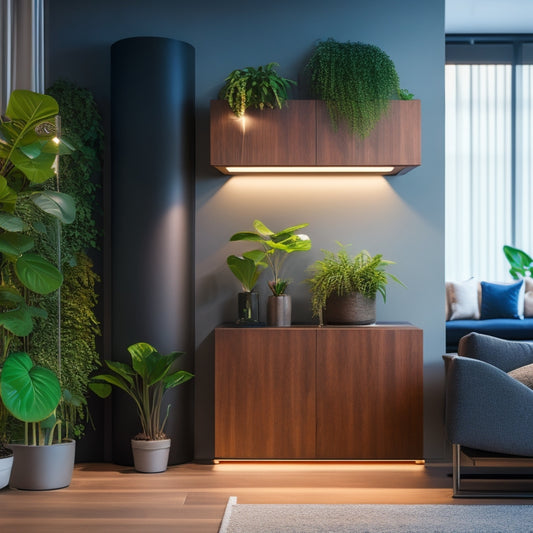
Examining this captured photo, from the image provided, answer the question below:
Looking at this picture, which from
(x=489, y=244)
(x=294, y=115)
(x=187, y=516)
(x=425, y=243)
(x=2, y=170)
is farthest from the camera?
(x=489, y=244)

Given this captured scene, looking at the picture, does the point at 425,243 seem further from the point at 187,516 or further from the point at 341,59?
the point at 187,516

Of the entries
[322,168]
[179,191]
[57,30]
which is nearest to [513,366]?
[322,168]

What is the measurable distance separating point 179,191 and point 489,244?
13.5 ft

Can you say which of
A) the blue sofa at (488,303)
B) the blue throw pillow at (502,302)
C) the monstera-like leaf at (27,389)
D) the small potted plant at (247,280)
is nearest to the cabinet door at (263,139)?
the small potted plant at (247,280)

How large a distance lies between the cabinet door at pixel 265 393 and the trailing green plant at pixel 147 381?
27cm

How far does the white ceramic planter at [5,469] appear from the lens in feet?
12.2

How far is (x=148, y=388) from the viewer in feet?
13.9

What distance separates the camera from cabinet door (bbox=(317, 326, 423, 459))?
4.26m

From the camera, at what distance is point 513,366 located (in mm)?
3945

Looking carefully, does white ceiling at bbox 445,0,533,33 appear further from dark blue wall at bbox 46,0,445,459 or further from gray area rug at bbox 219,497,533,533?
gray area rug at bbox 219,497,533,533

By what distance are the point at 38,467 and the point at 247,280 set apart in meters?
1.57

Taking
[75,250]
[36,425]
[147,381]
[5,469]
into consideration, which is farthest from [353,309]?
[5,469]

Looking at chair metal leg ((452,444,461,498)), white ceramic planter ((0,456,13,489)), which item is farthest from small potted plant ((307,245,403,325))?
white ceramic planter ((0,456,13,489))

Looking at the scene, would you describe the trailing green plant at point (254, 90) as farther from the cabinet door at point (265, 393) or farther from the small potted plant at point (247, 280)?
the cabinet door at point (265, 393)
